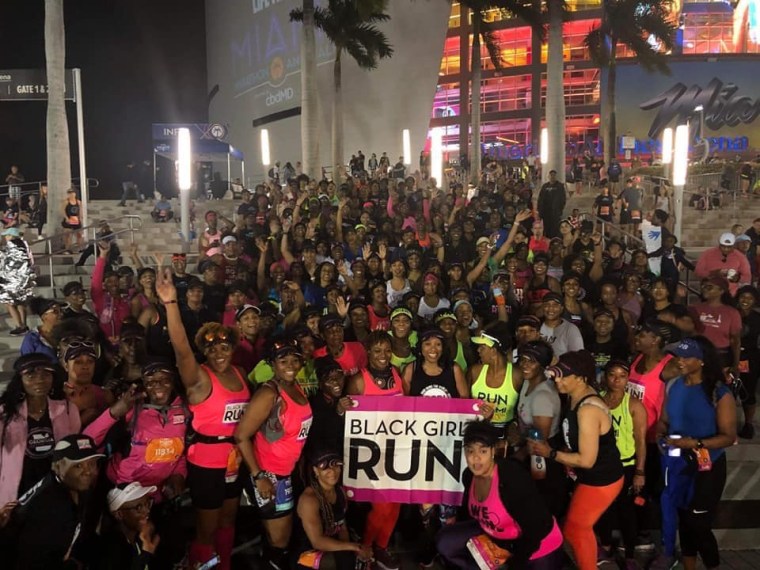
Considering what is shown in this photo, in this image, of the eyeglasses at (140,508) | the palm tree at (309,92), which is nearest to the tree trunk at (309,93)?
the palm tree at (309,92)

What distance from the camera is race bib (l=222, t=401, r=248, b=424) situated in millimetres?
4172

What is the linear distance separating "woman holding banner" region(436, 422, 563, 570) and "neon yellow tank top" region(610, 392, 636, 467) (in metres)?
0.98

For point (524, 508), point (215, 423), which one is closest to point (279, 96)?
point (215, 423)

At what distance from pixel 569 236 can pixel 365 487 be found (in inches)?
244

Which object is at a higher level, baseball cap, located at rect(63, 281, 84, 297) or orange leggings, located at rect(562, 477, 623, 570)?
baseball cap, located at rect(63, 281, 84, 297)

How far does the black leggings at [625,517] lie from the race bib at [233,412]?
3.10 m

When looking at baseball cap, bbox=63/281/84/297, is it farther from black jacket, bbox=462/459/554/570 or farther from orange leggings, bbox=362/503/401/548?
black jacket, bbox=462/459/554/570

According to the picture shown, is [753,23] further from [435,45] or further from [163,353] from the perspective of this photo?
[163,353]

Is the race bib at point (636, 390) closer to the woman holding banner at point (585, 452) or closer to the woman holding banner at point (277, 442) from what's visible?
the woman holding banner at point (585, 452)

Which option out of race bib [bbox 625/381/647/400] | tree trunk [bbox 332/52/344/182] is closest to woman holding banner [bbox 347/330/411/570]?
race bib [bbox 625/381/647/400]

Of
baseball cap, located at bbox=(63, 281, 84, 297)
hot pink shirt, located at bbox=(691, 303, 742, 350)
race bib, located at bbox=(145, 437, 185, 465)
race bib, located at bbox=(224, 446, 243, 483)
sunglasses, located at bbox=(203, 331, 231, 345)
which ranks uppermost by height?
baseball cap, located at bbox=(63, 281, 84, 297)

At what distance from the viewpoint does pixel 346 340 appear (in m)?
6.14

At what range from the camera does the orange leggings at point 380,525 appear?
188 inches

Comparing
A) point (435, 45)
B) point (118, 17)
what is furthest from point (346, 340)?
point (118, 17)
